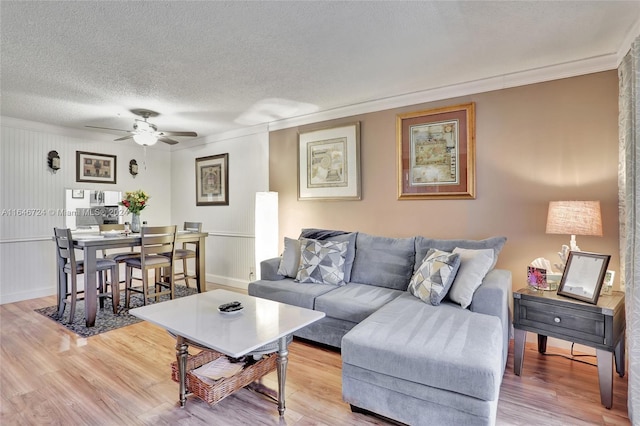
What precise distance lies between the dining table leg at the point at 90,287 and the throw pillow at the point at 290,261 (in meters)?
1.90

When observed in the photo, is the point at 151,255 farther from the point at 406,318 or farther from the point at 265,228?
the point at 406,318

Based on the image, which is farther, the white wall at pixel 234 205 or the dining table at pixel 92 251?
the white wall at pixel 234 205

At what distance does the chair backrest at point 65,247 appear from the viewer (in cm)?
332

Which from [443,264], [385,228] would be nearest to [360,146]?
[385,228]

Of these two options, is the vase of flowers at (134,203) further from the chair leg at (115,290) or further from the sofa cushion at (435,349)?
the sofa cushion at (435,349)

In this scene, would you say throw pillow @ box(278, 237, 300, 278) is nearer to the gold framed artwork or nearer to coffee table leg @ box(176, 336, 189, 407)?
the gold framed artwork

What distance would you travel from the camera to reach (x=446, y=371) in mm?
1582

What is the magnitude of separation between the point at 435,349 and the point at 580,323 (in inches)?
43.4

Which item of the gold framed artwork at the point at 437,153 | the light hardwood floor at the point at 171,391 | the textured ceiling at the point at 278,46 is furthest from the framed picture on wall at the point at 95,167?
the gold framed artwork at the point at 437,153

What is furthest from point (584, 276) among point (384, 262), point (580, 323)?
point (384, 262)

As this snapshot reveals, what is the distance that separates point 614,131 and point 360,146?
7.13 ft

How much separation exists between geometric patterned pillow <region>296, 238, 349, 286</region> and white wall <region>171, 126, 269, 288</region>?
1675 mm

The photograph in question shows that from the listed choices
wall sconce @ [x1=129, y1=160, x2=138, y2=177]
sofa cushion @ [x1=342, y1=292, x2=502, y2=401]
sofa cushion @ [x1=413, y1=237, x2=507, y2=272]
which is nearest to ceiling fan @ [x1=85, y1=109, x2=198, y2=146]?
wall sconce @ [x1=129, y1=160, x2=138, y2=177]

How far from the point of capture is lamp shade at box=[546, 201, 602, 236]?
7.37 ft
